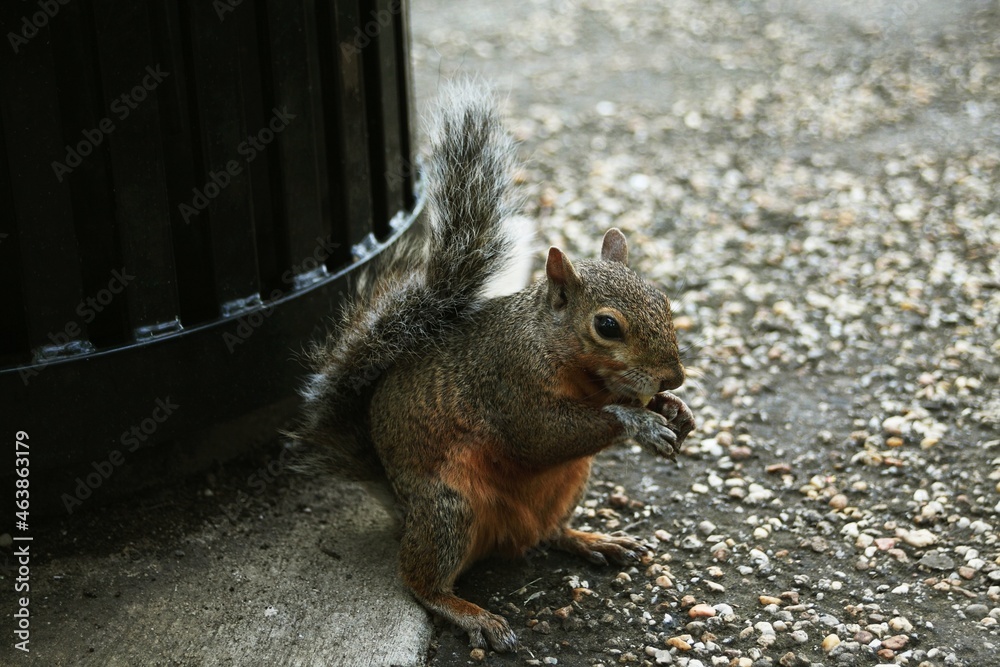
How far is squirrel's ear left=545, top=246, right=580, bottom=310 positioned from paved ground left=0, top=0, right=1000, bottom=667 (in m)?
0.79

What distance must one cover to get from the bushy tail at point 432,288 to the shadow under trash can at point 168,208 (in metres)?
0.18

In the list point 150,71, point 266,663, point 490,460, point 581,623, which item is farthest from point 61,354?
point 581,623

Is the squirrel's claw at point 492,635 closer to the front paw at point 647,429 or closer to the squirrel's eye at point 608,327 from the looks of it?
the front paw at point 647,429

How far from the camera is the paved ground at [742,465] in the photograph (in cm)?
268

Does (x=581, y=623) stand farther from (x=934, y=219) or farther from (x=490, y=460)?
(x=934, y=219)

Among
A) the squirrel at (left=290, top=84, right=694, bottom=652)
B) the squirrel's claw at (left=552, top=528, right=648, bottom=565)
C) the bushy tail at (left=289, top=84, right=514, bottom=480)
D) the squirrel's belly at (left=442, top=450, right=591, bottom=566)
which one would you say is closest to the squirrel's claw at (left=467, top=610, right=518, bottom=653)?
the squirrel at (left=290, top=84, right=694, bottom=652)

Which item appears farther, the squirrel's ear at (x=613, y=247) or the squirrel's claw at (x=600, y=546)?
the squirrel's claw at (x=600, y=546)

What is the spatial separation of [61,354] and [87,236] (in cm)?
29

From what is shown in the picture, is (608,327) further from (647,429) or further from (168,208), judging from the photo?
(168,208)

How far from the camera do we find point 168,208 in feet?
8.53

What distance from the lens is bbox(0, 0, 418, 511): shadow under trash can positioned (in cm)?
241

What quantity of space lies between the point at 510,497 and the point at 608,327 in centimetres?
54

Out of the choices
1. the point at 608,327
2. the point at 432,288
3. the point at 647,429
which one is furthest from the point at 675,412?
the point at 432,288

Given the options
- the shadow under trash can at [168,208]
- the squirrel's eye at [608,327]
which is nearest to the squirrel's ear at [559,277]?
the squirrel's eye at [608,327]
